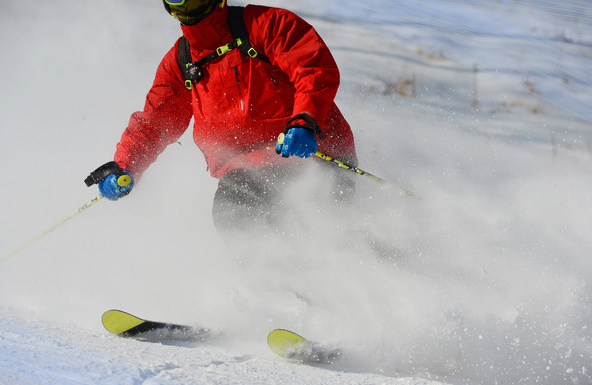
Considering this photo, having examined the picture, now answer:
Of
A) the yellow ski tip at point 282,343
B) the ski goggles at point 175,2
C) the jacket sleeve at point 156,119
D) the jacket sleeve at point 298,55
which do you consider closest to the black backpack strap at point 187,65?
the jacket sleeve at point 156,119

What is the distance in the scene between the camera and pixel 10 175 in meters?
5.93

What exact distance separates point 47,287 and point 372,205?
7.03 ft

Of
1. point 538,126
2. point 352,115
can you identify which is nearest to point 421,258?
point 352,115

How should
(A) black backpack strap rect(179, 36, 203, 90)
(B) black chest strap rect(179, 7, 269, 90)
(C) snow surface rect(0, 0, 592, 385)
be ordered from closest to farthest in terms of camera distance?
(C) snow surface rect(0, 0, 592, 385) < (B) black chest strap rect(179, 7, 269, 90) < (A) black backpack strap rect(179, 36, 203, 90)

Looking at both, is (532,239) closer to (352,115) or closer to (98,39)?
(352,115)

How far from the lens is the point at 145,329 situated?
8.22 feet

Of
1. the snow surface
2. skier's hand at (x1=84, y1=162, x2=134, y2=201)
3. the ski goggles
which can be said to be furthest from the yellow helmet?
the snow surface

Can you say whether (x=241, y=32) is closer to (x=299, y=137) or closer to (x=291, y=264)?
(x=299, y=137)

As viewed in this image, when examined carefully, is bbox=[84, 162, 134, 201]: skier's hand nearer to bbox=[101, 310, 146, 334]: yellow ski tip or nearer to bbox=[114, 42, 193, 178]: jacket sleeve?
bbox=[114, 42, 193, 178]: jacket sleeve

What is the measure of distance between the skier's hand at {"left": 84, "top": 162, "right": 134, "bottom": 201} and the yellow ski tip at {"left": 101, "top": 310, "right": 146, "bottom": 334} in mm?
760

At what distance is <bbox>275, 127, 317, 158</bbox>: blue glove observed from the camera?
8.12 ft

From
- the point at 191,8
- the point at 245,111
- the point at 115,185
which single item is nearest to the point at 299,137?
the point at 245,111

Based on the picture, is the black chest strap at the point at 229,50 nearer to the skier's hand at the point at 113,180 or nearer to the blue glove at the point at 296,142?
the blue glove at the point at 296,142

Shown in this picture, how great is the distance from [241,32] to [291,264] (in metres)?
1.33
